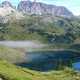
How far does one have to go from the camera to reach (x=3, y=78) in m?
37.6

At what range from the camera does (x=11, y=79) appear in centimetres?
3712

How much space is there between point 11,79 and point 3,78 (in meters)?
1.17

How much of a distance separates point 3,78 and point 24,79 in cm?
277

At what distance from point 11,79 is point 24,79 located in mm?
1932

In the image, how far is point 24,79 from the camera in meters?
38.2
